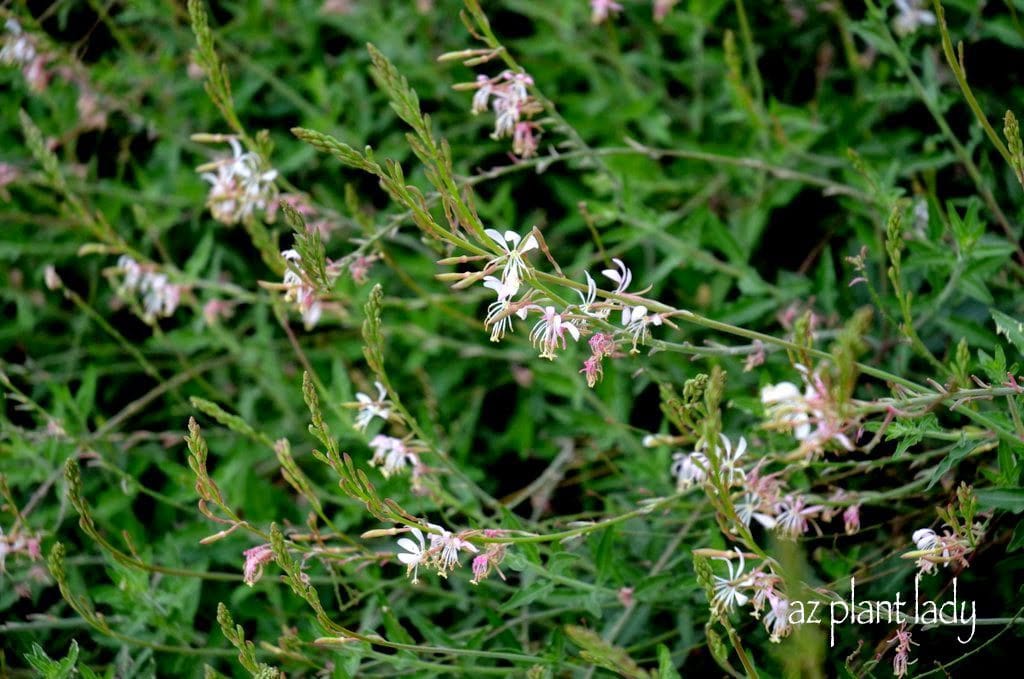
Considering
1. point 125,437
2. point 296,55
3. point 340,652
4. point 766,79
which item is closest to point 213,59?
point 340,652

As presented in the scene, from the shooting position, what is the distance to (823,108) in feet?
7.77

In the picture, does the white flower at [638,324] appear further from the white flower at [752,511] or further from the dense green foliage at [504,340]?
the white flower at [752,511]

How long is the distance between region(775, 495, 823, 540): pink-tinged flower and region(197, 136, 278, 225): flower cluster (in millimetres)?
1113

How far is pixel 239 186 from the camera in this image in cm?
187

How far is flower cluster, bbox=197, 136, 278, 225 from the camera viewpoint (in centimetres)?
→ 185

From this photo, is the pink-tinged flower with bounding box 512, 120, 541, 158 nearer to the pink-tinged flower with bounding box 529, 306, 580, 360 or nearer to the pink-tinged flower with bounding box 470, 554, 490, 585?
the pink-tinged flower with bounding box 529, 306, 580, 360

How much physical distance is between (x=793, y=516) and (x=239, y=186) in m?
1.19

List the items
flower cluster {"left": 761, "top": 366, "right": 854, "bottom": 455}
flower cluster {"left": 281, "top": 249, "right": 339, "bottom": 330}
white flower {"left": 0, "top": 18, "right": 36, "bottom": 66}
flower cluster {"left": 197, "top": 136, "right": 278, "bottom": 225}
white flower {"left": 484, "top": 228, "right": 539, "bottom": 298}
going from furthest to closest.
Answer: white flower {"left": 0, "top": 18, "right": 36, "bottom": 66}, flower cluster {"left": 197, "top": 136, "right": 278, "bottom": 225}, flower cluster {"left": 281, "top": 249, "right": 339, "bottom": 330}, white flower {"left": 484, "top": 228, "right": 539, "bottom": 298}, flower cluster {"left": 761, "top": 366, "right": 854, "bottom": 455}

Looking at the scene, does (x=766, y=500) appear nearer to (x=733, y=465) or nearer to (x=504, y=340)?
(x=733, y=465)

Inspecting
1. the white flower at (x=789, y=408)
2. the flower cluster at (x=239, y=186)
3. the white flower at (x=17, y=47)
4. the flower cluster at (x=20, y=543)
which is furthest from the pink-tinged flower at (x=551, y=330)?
the white flower at (x=17, y=47)

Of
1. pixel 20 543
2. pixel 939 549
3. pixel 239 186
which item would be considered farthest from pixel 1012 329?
pixel 20 543

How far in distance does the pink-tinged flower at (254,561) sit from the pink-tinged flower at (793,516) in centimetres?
79

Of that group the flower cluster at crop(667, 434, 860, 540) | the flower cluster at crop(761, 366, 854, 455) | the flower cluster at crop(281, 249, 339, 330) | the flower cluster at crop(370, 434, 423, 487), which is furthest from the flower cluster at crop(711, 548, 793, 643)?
the flower cluster at crop(281, 249, 339, 330)

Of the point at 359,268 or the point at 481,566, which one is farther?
the point at 359,268
